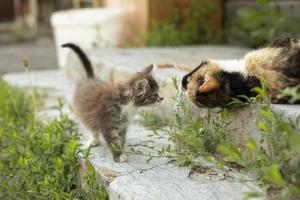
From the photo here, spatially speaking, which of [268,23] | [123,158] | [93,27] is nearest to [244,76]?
[123,158]

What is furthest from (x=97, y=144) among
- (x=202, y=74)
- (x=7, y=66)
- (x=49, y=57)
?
(x=49, y=57)

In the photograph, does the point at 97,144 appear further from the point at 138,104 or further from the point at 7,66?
the point at 7,66

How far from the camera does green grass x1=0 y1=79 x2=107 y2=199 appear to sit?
3.05m

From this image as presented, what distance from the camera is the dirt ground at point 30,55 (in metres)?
8.41

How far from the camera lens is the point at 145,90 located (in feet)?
10.7

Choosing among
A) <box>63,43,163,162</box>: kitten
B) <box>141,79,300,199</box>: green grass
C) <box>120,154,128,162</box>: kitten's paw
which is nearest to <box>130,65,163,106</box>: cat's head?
<box>63,43,163,162</box>: kitten

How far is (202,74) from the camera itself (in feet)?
9.84

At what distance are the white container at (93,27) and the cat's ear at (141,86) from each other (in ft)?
10.3

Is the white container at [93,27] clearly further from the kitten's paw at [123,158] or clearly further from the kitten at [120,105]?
the kitten's paw at [123,158]

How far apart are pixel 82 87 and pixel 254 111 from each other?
4.73 ft

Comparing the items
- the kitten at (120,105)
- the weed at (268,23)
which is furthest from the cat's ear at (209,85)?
the weed at (268,23)

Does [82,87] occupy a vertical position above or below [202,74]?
below

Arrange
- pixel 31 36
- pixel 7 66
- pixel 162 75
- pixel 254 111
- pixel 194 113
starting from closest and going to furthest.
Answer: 1. pixel 254 111
2. pixel 194 113
3. pixel 162 75
4. pixel 7 66
5. pixel 31 36

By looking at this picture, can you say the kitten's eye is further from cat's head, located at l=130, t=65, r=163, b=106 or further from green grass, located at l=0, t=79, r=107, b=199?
green grass, located at l=0, t=79, r=107, b=199
